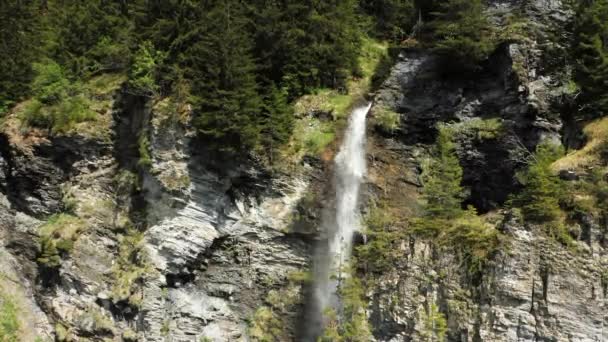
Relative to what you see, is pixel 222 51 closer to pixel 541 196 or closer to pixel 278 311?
pixel 278 311

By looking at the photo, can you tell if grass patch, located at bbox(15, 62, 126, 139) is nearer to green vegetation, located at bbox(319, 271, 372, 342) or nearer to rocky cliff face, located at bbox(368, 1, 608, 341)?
rocky cliff face, located at bbox(368, 1, 608, 341)

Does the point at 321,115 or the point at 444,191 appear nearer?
the point at 444,191

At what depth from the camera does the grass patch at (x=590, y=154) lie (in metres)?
16.6

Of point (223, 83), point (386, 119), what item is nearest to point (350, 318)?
point (386, 119)

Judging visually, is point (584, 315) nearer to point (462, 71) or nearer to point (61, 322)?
point (462, 71)

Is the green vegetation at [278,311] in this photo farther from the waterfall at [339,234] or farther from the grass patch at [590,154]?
the grass patch at [590,154]

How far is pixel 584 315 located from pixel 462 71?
40.3 feet

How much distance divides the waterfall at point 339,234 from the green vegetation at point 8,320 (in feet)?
34.7

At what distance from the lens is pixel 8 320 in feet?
64.6

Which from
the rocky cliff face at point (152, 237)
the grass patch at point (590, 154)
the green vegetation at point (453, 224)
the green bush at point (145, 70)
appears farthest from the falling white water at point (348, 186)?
the green bush at point (145, 70)

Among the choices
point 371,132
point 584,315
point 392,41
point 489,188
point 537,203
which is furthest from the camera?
point 392,41

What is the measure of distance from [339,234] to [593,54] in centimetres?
1163

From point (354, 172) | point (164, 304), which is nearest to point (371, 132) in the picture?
point (354, 172)

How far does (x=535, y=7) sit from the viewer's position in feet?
76.9
